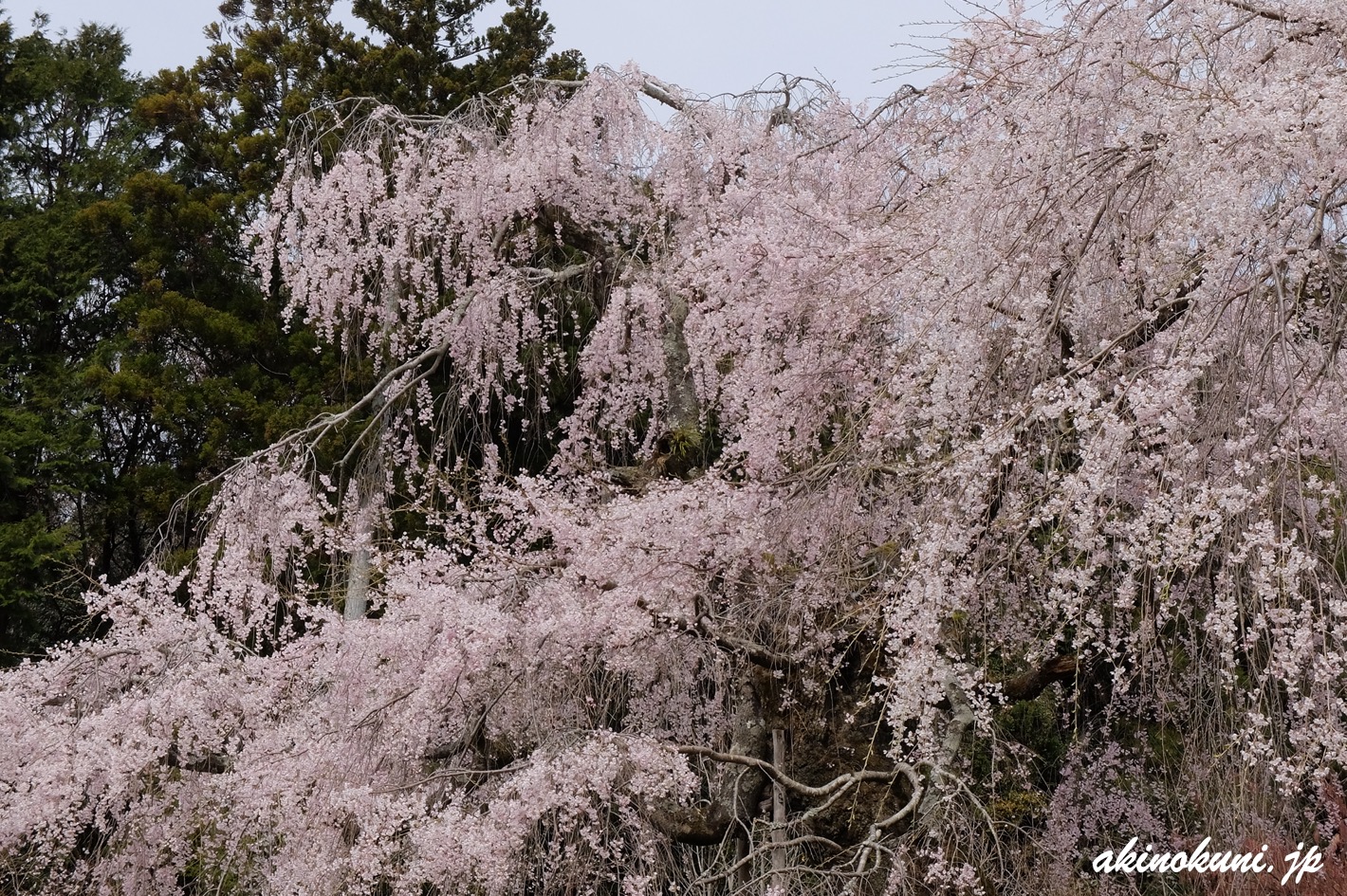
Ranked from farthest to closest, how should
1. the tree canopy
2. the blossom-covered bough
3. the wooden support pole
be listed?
the tree canopy → the wooden support pole → the blossom-covered bough

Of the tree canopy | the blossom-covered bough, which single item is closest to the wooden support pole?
the blossom-covered bough

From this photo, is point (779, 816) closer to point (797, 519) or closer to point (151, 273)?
point (797, 519)

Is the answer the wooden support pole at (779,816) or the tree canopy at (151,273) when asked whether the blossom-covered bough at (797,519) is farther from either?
the tree canopy at (151,273)

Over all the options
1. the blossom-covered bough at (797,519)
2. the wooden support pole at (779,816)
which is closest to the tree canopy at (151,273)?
the blossom-covered bough at (797,519)

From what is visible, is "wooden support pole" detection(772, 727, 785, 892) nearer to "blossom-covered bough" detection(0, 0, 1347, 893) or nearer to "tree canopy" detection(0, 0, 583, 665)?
"blossom-covered bough" detection(0, 0, 1347, 893)

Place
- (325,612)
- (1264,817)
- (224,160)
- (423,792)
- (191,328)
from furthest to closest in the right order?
(224,160), (191,328), (325,612), (423,792), (1264,817)

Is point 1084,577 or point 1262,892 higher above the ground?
point 1084,577

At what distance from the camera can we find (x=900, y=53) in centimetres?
340

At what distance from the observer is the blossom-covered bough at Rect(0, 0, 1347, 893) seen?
8.04ft

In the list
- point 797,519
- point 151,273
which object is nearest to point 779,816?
point 797,519

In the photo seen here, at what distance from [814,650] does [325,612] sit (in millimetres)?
2065

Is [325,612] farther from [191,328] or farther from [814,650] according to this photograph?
[191,328]

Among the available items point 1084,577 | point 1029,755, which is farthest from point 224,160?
point 1084,577

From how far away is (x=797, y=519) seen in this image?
365cm
